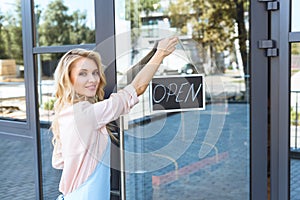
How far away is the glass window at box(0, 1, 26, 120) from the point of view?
2.40m

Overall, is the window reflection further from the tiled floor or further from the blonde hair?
the blonde hair

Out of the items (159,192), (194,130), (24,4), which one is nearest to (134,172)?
(159,192)

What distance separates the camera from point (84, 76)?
5.08ft

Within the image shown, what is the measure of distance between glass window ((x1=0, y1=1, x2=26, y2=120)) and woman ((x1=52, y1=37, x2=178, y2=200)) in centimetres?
88

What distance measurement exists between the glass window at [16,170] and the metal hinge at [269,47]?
144 centimetres

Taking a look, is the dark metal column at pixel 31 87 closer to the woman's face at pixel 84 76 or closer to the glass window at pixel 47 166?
the glass window at pixel 47 166

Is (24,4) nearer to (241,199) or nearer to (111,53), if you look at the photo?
(111,53)

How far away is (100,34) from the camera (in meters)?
1.83

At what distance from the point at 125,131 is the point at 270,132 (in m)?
0.71

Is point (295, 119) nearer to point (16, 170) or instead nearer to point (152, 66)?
point (152, 66)

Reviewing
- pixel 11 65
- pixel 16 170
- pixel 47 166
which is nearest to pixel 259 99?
pixel 47 166

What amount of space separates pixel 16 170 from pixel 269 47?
181cm

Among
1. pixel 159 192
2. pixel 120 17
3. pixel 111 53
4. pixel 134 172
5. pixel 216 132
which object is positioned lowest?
pixel 159 192

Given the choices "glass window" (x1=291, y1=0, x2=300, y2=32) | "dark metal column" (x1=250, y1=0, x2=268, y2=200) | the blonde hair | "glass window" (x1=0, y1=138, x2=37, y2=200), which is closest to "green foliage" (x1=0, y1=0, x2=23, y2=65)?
"glass window" (x1=0, y1=138, x2=37, y2=200)
